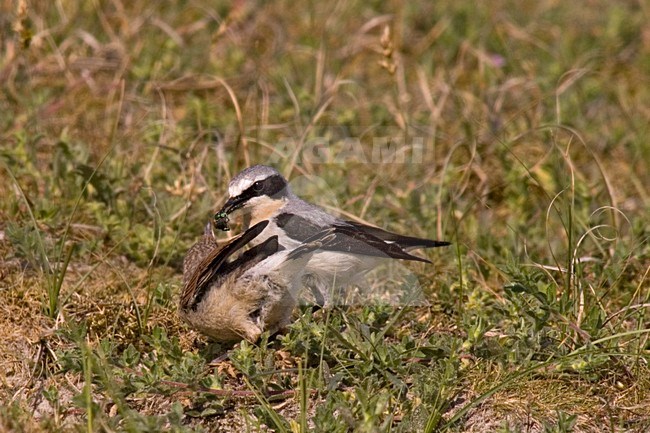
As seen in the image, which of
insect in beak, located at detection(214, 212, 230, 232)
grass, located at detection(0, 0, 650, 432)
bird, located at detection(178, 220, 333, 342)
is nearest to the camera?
grass, located at detection(0, 0, 650, 432)

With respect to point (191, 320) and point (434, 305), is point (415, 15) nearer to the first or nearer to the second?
point (434, 305)

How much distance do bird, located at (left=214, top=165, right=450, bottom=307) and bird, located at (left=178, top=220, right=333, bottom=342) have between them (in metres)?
0.09

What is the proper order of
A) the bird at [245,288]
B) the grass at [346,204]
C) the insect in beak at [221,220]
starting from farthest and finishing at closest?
the insect in beak at [221,220] < the bird at [245,288] < the grass at [346,204]

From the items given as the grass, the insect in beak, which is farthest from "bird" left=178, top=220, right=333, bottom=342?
the insect in beak

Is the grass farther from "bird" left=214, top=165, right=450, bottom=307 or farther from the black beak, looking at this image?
the black beak

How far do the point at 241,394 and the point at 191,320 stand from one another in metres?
0.50

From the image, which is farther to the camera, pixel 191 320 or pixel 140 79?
pixel 140 79

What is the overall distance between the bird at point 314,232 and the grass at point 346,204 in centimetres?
21

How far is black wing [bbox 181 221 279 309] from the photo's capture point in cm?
433

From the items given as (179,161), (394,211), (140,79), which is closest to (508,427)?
(394,211)

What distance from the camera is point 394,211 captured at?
19.4ft

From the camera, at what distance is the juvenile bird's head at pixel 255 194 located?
16.1 ft

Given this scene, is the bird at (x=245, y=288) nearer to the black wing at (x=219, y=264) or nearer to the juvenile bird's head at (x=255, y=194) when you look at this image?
the black wing at (x=219, y=264)

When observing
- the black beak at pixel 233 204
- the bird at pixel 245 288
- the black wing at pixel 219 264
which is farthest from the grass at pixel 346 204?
A: the black beak at pixel 233 204
